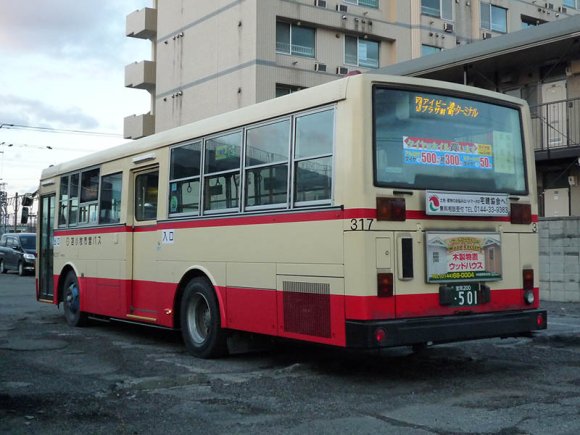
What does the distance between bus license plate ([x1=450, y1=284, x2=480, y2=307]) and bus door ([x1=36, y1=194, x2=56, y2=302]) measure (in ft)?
28.6

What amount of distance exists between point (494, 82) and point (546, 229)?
6179 millimetres

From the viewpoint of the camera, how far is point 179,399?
6.58 metres

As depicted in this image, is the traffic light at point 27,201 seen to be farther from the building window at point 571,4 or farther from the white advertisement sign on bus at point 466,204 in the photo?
the building window at point 571,4

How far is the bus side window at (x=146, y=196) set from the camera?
1005 cm

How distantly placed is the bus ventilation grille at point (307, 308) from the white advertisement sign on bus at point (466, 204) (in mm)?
1358

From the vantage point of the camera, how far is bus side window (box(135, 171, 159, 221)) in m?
10.1

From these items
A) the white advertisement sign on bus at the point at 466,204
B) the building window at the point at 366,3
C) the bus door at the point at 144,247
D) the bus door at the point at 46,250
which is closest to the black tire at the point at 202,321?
the bus door at the point at 144,247

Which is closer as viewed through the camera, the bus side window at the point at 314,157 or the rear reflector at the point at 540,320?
the bus side window at the point at 314,157

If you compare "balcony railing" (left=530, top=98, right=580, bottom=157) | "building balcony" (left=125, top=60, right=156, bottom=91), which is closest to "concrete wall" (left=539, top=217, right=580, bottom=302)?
"balcony railing" (left=530, top=98, right=580, bottom=157)

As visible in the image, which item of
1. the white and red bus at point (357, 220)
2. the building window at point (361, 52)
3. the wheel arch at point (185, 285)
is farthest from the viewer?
the building window at point (361, 52)

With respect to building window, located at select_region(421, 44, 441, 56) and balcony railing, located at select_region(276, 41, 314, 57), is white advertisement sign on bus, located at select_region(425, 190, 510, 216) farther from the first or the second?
building window, located at select_region(421, 44, 441, 56)

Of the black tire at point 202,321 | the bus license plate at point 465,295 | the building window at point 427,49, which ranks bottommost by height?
the black tire at point 202,321

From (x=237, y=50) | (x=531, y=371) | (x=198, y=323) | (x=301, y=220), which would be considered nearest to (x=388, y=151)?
(x=301, y=220)

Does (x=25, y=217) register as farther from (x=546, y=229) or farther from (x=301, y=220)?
(x=546, y=229)
